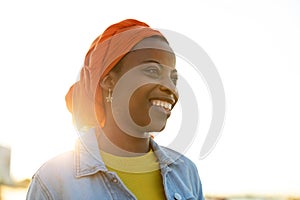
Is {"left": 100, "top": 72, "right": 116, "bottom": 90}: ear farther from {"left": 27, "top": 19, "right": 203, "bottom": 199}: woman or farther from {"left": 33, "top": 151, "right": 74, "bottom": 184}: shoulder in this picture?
{"left": 33, "top": 151, "right": 74, "bottom": 184}: shoulder

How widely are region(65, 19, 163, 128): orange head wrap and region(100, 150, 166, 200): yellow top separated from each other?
0.21 m

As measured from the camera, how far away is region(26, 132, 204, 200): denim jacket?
2439 mm

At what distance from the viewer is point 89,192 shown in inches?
96.7

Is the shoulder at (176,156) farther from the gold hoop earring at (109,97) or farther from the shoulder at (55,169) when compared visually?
the shoulder at (55,169)

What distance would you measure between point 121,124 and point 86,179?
30 centimetres

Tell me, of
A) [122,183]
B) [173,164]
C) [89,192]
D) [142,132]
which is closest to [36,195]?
[89,192]

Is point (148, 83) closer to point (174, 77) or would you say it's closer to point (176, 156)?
point (174, 77)

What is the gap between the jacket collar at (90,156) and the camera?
2.54 meters

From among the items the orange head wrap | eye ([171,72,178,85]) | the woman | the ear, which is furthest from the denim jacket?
eye ([171,72,178,85])

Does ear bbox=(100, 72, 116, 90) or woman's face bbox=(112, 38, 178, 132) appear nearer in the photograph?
woman's face bbox=(112, 38, 178, 132)

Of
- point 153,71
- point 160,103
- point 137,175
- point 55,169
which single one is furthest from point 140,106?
point 55,169

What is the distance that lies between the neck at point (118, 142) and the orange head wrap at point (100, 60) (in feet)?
0.23

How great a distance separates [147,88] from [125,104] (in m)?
0.13

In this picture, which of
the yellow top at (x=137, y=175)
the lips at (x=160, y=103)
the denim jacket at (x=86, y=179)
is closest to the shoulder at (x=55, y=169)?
the denim jacket at (x=86, y=179)
